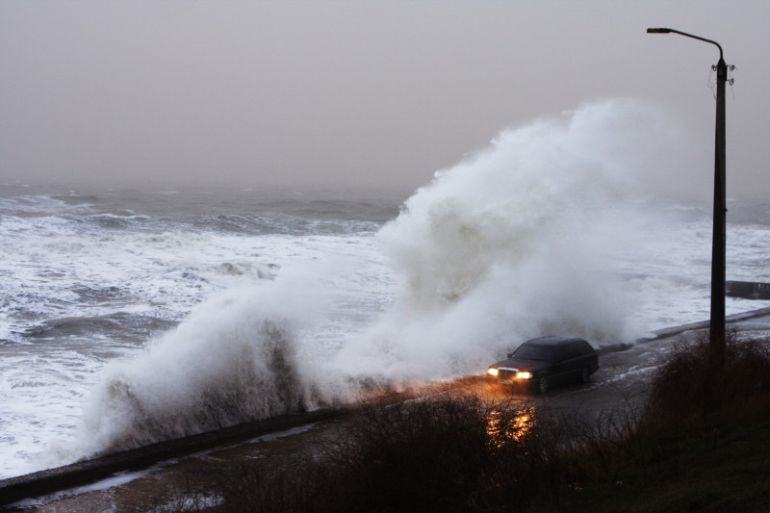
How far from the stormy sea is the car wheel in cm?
336

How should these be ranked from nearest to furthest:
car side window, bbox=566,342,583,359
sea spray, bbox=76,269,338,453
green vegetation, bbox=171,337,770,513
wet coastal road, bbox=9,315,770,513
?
green vegetation, bbox=171,337,770,513 < wet coastal road, bbox=9,315,770,513 < sea spray, bbox=76,269,338,453 < car side window, bbox=566,342,583,359

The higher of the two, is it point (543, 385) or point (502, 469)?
point (502, 469)

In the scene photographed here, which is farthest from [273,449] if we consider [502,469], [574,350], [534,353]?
[574,350]

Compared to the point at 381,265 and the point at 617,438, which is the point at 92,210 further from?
the point at 617,438

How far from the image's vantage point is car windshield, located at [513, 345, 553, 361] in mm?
18344

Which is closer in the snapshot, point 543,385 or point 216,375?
point 216,375

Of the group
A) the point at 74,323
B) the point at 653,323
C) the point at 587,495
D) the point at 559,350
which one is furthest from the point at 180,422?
the point at 653,323

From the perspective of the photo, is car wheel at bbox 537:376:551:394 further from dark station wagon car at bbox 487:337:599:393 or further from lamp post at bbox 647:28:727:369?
lamp post at bbox 647:28:727:369

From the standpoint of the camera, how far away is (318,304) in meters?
20.3

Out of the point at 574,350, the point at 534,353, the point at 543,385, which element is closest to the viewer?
the point at 543,385

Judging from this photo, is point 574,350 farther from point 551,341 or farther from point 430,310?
point 430,310

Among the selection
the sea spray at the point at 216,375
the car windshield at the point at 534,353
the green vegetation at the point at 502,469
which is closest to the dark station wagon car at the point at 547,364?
the car windshield at the point at 534,353

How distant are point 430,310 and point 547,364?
28.2ft

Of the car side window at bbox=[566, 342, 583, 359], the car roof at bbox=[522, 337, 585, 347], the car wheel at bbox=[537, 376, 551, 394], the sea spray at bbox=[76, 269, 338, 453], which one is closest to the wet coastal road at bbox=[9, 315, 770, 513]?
the car wheel at bbox=[537, 376, 551, 394]
